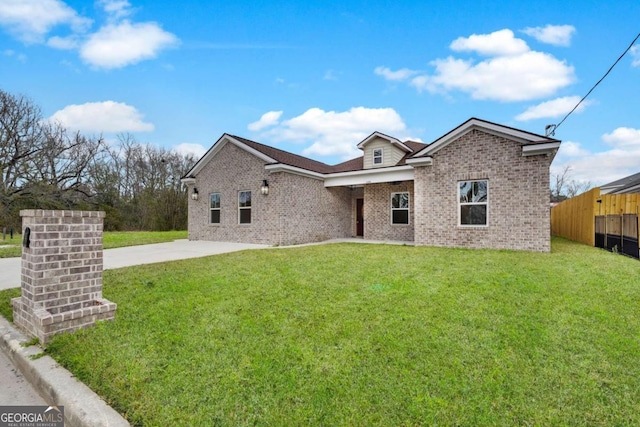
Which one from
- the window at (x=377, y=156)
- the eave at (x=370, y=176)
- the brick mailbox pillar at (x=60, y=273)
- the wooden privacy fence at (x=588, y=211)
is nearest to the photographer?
the brick mailbox pillar at (x=60, y=273)

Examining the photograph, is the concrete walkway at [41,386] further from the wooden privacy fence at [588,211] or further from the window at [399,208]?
the window at [399,208]

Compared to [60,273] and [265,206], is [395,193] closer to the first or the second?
[265,206]

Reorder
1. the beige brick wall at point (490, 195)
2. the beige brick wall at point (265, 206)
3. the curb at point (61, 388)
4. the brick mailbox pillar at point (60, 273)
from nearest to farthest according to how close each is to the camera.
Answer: the curb at point (61, 388), the brick mailbox pillar at point (60, 273), the beige brick wall at point (490, 195), the beige brick wall at point (265, 206)

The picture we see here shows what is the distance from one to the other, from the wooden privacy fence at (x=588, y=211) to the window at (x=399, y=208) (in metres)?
6.40

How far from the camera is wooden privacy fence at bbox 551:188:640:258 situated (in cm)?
862

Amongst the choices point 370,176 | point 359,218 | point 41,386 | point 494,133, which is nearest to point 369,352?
point 41,386

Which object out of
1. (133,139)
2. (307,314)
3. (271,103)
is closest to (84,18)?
(271,103)

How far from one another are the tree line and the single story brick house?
35.5 feet

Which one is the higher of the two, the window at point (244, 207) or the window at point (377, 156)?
the window at point (377, 156)

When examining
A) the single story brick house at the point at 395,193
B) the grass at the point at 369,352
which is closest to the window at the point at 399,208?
the single story brick house at the point at 395,193

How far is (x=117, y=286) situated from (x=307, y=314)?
3736 millimetres

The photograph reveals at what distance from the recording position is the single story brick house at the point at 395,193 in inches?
368

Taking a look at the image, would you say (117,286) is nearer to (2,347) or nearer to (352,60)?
(2,347)

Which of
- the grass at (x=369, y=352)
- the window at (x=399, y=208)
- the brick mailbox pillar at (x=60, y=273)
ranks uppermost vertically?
the window at (x=399, y=208)
